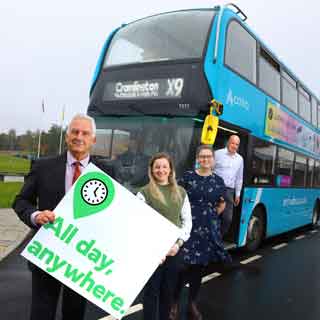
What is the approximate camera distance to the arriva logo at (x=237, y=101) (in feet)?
20.9

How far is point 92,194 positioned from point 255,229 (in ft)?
19.7

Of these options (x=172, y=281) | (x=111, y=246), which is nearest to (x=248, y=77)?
(x=172, y=281)

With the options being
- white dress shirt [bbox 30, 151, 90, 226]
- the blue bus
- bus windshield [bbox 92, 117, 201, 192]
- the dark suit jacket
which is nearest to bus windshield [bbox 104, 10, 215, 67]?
the blue bus

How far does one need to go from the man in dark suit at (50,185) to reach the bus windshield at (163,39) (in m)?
4.04

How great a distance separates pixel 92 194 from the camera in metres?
2.70

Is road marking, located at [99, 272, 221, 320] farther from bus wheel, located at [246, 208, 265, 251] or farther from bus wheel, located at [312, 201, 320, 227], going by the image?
bus wheel, located at [312, 201, 320, 227]

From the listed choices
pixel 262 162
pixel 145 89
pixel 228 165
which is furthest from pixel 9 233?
pixel 262 162

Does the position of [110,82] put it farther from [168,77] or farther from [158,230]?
[158,230]

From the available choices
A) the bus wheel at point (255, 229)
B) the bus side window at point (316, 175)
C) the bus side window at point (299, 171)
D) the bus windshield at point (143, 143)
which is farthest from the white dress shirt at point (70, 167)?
the bus side window at point (316, 175)

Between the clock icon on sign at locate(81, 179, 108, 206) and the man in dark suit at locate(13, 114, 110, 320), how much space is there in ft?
0.37

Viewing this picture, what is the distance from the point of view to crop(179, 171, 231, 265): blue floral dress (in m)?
3.97

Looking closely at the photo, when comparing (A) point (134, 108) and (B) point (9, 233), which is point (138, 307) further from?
(B) point (9, 233)

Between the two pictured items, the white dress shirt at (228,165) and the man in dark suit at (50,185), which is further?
the white dress shirt at (228,165)

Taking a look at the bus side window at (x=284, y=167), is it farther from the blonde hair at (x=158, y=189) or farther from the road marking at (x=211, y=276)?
the blonde hair at (x=158, y=189)
